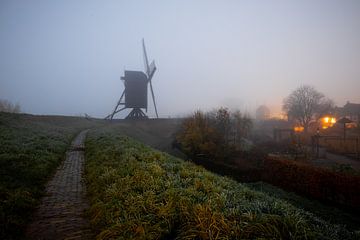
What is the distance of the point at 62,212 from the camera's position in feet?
23.6

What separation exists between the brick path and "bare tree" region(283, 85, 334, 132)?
2894 inches

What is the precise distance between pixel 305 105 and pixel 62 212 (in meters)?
79.3

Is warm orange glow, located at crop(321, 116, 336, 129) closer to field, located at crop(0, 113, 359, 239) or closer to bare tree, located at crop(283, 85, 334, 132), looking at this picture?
bare tree, located at crop(283, 85, 334, 132)

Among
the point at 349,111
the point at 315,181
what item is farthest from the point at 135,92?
the point at 349,111

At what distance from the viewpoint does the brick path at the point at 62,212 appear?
5.94m

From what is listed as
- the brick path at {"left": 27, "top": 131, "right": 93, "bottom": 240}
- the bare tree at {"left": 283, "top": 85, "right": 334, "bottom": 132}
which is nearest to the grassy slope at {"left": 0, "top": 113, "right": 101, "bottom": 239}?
the brick path at {"left": 27, "top": 131, "right": 93, "bottom": 240}

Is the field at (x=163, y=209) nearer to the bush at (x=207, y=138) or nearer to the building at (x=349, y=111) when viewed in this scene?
the bush at (x=207, y=138)

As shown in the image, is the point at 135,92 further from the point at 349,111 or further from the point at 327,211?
the point at 349,111

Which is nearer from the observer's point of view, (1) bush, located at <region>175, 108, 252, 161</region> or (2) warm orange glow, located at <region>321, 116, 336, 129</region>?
(1) bush, located at <region>175, 108, 252, 161</region>

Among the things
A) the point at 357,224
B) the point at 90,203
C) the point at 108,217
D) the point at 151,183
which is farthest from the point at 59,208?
the point at 357,224

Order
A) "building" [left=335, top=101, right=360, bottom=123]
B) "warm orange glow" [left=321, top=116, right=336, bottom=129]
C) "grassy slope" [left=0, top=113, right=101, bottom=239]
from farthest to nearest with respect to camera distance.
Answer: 1. "building" [left=335, top=101, right=360, bottom=123]
2. "warm orange glow" [left=321, top=116, right=336, bottom=129]
3. "grassy slope" [left=0, top=113, right=101, bottom=239]

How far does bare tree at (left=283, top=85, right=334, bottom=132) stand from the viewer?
73750mm

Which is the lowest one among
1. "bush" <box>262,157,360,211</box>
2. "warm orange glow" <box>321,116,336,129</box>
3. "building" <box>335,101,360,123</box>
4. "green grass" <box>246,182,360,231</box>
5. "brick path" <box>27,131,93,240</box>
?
"green grass" <box>246,182,360,231</box>

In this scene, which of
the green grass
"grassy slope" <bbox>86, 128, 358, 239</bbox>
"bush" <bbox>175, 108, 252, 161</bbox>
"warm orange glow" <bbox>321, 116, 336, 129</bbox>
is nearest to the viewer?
"grassy slope" <bbox>86, 128, 358, 239</bbox>
